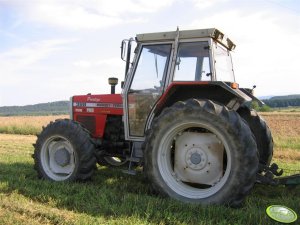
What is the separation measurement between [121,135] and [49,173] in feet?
4.40

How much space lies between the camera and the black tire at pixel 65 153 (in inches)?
235

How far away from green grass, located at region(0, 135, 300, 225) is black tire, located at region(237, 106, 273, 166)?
569 millimetres

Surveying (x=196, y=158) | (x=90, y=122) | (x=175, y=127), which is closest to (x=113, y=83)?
(x=90, y=122)

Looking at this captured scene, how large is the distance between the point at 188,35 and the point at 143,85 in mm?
1045

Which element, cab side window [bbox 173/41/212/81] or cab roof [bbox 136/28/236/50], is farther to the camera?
cab side window [bbox 173/41/212/81]

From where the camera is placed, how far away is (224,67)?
19.8 ft

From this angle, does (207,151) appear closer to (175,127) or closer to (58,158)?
(175,127)

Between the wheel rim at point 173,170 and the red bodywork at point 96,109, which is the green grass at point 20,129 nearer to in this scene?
the red bodywork at point 96,109

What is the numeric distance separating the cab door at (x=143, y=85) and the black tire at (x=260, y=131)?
54.2 inches

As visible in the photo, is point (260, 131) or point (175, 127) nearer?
point (175, 127)

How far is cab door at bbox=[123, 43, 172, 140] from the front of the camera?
587cm

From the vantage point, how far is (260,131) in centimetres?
614

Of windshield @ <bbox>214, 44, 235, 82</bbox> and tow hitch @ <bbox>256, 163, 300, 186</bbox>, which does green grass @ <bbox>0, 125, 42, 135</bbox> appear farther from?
tow hitch @ <bbox>256, 163, 300, 186</bbox>

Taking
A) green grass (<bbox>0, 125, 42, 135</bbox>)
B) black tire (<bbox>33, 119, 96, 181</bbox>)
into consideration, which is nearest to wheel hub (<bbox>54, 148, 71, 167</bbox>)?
black tire (<bbox>33, 119, 96, 181</bbox>)
